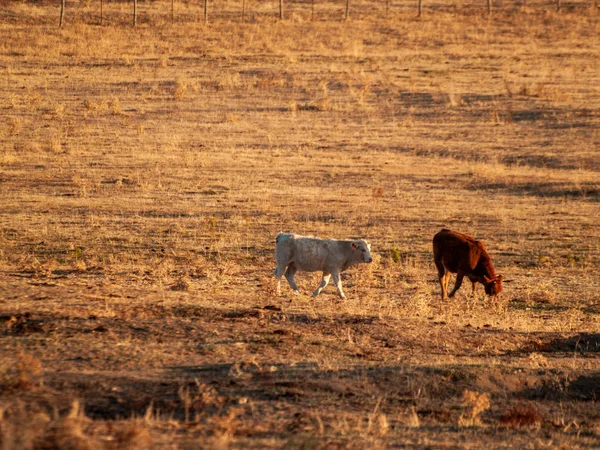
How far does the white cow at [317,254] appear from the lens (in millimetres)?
15344

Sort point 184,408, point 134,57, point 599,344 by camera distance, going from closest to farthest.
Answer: point 184,408 → point 599,344 → point 134,57

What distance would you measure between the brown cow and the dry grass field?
592mm

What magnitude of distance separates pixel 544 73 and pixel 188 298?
124 feet

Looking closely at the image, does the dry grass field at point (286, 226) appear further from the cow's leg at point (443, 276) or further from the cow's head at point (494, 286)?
the cow's leg at point (443, 276)

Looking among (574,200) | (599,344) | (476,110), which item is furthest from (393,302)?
(476,110)

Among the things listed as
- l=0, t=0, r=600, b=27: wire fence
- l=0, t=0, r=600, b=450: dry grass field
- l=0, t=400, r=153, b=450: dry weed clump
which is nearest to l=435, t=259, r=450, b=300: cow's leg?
l=0, t=0, r=600, b=450: dry grass field

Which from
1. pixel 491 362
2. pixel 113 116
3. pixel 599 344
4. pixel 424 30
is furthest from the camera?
pixel 424 30

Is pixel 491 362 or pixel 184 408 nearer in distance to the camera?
pixel 184 408

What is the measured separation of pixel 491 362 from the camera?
10828 millimetres

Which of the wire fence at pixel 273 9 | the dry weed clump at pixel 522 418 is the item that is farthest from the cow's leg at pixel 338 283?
the wire fence at pixel 273 9

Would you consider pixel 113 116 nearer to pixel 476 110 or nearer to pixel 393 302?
pixel 476 110

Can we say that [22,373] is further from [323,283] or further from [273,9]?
[273,9]

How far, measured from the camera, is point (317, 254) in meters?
15.4

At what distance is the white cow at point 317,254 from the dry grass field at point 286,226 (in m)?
0.63
